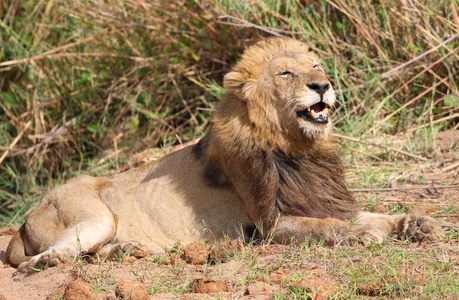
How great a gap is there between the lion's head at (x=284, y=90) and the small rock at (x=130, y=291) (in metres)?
1.52

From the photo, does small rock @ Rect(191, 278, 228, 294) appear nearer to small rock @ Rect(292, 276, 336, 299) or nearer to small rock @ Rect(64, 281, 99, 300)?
small rock @ Rect(292, 276, 336, 299)

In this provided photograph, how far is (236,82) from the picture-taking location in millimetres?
4363

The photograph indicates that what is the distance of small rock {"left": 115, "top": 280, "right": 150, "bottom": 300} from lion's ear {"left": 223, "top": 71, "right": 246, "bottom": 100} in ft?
5.50

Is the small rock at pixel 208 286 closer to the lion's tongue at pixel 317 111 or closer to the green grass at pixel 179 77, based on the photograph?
the lion's tongue at pixel 317 111

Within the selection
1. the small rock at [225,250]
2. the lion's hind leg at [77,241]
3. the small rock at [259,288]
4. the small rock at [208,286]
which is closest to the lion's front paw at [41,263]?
the lion's hind leg at [77,241]

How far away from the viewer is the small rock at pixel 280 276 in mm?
3252

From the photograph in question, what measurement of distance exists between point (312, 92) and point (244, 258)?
119 cm

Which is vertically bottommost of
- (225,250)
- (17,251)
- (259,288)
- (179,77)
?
(17,251)

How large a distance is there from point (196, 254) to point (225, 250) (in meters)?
0.19

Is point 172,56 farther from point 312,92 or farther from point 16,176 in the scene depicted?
point 312,92

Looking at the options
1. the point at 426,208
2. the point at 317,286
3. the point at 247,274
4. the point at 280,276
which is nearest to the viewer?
Result: the point at 317,286

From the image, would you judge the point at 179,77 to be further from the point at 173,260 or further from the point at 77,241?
the point at 173,260

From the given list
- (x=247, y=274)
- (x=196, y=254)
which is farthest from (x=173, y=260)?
→ (x=247, y=274)

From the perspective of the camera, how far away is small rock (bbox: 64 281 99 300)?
319 centimetres
